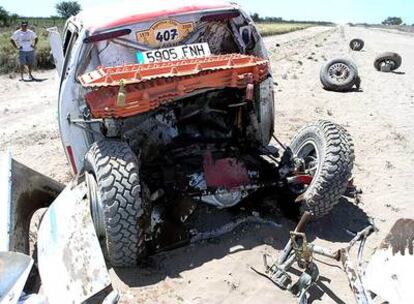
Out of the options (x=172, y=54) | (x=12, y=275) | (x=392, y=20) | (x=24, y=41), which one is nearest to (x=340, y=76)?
(x=172, y=54)

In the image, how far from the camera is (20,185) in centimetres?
492

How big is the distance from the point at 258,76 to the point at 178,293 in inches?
77.2

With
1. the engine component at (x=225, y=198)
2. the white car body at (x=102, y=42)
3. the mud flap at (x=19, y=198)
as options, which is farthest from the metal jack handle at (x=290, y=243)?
the mud flap at (x=19, y=198)

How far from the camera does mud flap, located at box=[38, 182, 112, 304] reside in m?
3.67

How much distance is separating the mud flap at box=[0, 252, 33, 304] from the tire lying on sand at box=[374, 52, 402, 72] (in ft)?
47.9

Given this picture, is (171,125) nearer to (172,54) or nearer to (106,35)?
(172,54)

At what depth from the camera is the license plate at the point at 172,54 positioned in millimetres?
5359

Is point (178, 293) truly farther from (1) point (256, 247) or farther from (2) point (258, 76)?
(2) point (258, 76)

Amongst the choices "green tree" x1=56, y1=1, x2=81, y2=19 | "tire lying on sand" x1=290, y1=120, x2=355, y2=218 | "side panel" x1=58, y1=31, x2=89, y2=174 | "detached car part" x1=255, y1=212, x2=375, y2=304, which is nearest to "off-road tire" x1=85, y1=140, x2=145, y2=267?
"side panel" x1=58, y1=31, x2=89, y2=174

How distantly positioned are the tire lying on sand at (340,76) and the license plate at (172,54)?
24.0ft

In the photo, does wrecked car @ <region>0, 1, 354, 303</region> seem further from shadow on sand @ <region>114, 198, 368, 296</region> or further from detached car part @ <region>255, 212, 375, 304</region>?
detached car part @ <region>255, 212, 375, 304</region>

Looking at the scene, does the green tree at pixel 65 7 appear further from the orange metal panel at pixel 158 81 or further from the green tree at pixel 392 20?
the green tree at pixel 392 20

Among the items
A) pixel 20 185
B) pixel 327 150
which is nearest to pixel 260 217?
pixel 327 150

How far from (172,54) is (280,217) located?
6.17 ft
